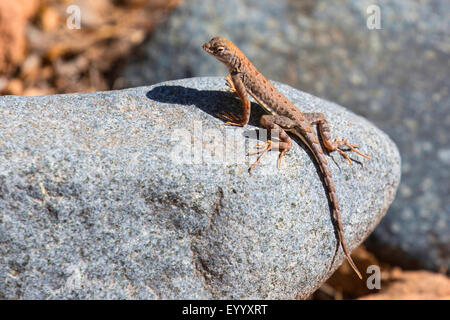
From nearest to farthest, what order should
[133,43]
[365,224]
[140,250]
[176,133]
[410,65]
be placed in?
[140,250]
[176,133]
[365,224]
[410,65]
[133,43]

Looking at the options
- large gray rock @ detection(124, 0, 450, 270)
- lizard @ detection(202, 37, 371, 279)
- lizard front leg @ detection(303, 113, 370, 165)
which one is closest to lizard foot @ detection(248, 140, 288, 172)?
lizard @ detection(202, 37, 371, 279)

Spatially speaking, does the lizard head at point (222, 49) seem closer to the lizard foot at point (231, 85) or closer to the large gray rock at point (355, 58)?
the lizard foot at point (231, 85)

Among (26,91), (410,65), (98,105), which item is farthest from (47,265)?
(410,65)

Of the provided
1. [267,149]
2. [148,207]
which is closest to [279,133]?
[267,149]

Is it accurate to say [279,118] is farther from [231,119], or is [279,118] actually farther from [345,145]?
[345,145]

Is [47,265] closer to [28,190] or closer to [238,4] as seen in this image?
[28,190]

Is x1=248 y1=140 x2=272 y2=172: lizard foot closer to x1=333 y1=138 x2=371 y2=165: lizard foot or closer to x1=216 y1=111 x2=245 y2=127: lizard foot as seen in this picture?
x1=216 y1=111 x2=245 y2=127: lizard foot

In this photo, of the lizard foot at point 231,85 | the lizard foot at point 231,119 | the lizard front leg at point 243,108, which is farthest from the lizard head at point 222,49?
the lizard foot at point 231,119

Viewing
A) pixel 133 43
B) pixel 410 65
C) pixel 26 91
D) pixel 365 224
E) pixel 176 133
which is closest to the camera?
pixel 176 133

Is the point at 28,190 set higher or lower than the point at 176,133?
lower
